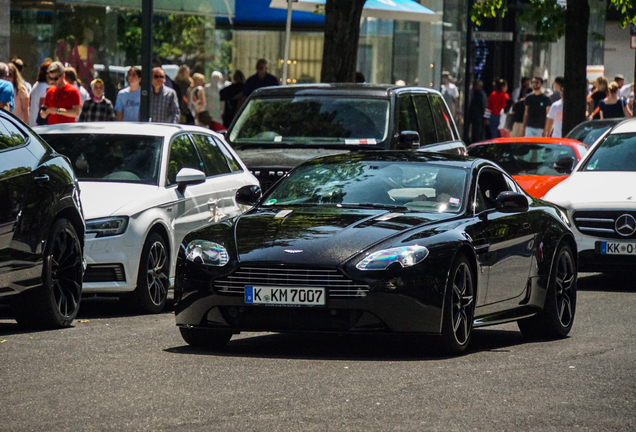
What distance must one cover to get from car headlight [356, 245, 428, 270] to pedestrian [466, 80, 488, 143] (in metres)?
25.4

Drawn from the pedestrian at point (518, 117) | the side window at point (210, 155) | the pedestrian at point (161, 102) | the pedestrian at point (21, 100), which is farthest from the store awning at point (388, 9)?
the side window at point (210, 155)

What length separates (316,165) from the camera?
32.4 feet

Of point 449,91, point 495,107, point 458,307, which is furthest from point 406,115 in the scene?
point 495,107

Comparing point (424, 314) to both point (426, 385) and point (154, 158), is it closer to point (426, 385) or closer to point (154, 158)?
point (426, 385)

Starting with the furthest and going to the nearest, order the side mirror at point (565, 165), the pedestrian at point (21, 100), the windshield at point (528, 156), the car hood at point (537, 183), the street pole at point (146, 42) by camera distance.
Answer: the pedestrian at point (21, 100), the windshield at point (528, 156), the car hood at point (537, 183), the street pole at point (146, 42), the side mirror at point (565, 165)

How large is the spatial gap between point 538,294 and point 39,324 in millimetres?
3590

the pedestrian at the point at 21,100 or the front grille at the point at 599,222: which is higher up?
the pedestrian at the point at 21,100

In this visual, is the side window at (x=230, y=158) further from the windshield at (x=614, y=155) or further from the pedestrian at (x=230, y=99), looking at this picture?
the pedestrian at (x=230, y=99)

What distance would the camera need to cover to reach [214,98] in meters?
26.3

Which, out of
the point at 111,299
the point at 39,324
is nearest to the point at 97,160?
the point at 111,299

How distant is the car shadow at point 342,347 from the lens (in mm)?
8352

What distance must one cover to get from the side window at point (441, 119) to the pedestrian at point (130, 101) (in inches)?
189

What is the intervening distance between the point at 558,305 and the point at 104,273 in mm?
3545

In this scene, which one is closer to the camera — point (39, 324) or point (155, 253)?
point (39, 324)
